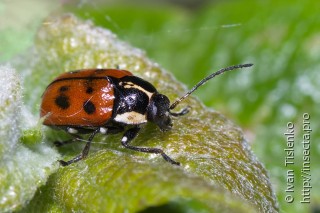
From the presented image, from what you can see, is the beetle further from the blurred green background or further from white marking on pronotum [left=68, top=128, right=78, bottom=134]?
the blurred green background

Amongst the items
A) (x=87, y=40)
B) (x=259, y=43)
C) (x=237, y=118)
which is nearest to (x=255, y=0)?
(x=259, y=43)

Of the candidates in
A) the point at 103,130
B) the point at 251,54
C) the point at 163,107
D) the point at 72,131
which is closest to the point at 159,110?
the point at 163,107

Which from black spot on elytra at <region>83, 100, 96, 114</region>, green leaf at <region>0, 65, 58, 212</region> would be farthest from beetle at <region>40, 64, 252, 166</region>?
green leaf at <region>0, 65, 58, 212</region>

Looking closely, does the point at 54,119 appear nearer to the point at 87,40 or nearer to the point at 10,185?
the point at 87,40

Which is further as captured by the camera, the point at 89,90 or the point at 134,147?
the point at 89,90

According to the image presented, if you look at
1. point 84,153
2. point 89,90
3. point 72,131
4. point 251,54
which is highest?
point 251,54

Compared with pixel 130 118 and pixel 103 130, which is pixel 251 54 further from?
pixel 103 130

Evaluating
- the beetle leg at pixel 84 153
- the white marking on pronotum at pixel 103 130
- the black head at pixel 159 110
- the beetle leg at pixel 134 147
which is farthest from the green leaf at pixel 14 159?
the black head at pixel 159 110
